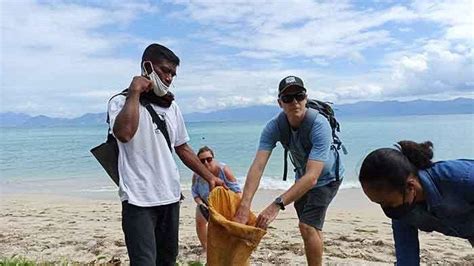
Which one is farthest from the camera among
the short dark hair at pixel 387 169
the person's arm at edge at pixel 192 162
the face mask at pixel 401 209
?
the person's arm at edge at pixel 192 162

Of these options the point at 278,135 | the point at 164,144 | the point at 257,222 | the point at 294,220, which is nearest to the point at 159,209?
the point at 164,144

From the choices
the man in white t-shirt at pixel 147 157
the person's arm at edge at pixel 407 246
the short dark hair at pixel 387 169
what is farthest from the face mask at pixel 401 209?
the man in white t-shirt at pixel 147 157

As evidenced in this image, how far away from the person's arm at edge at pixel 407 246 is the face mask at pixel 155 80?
162cm

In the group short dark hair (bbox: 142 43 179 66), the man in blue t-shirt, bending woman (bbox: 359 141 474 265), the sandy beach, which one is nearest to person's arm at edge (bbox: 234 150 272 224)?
the man in blue t-shirt

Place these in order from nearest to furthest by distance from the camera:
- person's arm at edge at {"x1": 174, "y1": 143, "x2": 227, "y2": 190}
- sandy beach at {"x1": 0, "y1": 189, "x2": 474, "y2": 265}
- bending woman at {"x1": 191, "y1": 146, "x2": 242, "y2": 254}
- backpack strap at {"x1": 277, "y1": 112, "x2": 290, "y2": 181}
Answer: person's arm at edge at {"x1": 174, "y1": 143, "x2": 227, "y2": 190} < backpack strap at {"x1": 277, "y1": 112, "x2": 290, "y2": 181} < bending woman at {"x1": 191, "y1": 146, "x2": 242, "y2": 254} < sandy beach at {"x1": 0, "y1": 189, "x2": 474, "y2": 265}

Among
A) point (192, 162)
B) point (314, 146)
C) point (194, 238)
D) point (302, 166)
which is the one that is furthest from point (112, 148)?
point (194, 238)

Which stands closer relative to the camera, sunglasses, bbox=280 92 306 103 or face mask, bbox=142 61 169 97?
face mask, bbox=142 61 169 97

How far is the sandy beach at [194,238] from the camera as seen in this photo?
6504 mm

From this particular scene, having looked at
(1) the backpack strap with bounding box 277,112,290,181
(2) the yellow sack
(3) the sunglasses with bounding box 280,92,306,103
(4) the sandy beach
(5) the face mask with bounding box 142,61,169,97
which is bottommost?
Result: (4) the sandy beach

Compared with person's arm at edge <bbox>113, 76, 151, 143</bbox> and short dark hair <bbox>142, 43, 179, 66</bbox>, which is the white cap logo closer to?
short dark hair <bbox>142, 43, 179, 66</bbox>

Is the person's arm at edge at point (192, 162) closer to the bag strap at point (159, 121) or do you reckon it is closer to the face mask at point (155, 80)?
the bag strap at point (159, 121)

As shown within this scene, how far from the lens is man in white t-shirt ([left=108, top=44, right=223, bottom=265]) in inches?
130

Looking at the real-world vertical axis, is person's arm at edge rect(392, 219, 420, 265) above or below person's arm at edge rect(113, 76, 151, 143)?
below

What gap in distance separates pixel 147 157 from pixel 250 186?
835 millimetres
